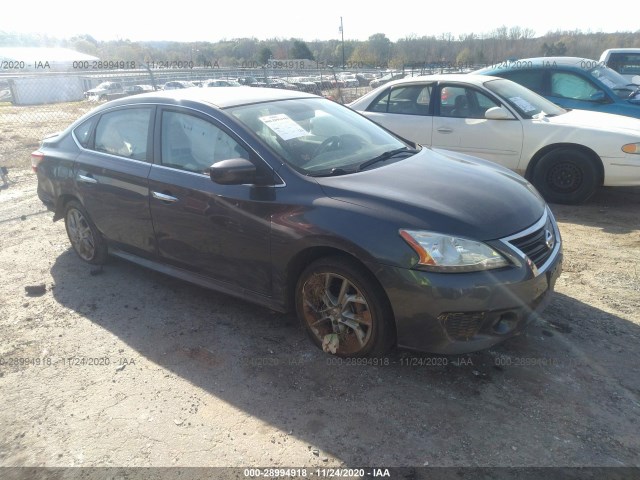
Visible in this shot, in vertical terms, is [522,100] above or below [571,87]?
below

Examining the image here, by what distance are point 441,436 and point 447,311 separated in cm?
64

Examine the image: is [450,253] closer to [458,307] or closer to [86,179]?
[458,307]

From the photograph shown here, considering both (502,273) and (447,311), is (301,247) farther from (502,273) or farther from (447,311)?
(502,273)

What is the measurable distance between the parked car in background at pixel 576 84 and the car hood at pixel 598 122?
97cm

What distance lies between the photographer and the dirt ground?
2.38 meters

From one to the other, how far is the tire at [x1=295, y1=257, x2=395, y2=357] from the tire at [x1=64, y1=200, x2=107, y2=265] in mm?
2405

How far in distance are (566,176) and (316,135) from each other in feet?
12.9

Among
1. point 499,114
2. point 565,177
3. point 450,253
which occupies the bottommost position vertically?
point 565,177

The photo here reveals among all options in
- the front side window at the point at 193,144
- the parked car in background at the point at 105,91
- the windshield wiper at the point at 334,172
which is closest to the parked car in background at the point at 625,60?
the windshield wiper at the point at 334,172

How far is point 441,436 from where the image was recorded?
242 cm

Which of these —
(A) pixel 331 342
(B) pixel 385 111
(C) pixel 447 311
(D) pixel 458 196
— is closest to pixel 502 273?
(C) pixel 447 311

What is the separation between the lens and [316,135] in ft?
11.5

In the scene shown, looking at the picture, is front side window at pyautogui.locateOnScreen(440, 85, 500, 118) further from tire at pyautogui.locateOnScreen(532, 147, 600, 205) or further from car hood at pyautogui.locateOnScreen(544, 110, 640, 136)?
tire at pyautogui.locateOnScreen(532, 147, 600, 205)

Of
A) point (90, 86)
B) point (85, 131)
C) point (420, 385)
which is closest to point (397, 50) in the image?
point (90, 86)
